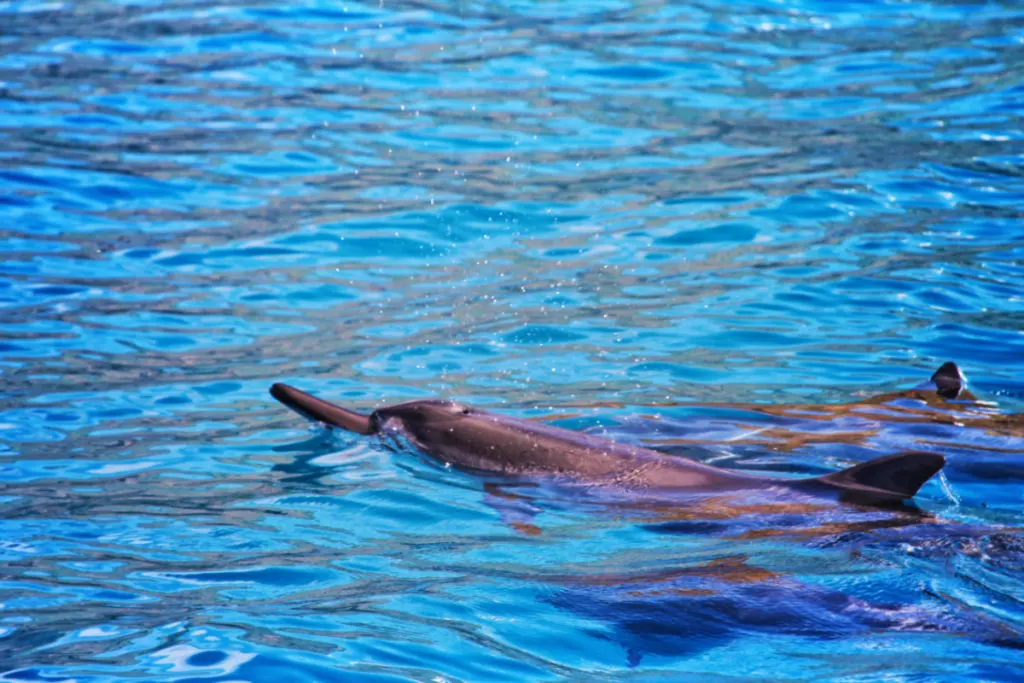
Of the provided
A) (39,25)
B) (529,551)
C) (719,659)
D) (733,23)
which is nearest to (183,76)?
(39,25)

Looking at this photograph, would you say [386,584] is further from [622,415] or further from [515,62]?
[515,62]

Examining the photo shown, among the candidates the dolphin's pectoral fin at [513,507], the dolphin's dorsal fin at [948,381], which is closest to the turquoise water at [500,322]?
the dolphin's pectoral fin at [513,507]

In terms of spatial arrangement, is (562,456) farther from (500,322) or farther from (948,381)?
(500,322)

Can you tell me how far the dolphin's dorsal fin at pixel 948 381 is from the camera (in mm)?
7070

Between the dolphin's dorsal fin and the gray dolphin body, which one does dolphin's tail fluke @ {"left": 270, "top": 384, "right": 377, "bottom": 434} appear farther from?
the dolphin's dorsal fin

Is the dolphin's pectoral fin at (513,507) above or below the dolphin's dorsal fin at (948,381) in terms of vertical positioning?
below

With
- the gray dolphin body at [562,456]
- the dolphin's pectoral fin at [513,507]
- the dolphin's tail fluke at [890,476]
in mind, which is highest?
the dolphin's tail fluke at [890,476]

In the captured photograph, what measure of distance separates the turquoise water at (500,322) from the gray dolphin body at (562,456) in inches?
5.3

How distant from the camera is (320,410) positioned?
6.77m

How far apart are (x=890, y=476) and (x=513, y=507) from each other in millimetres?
1678

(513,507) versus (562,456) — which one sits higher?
(562,456)

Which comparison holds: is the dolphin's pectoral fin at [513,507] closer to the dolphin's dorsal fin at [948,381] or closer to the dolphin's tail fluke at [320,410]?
the dolphin's tail fluke at [320,410]

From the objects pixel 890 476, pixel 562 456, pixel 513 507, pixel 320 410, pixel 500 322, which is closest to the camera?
pixel 890 476

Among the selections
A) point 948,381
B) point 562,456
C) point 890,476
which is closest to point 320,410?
point 562,456
